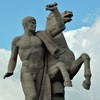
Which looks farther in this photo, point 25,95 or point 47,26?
point 47,26

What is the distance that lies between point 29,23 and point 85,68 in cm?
234

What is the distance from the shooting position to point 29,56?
689 inches

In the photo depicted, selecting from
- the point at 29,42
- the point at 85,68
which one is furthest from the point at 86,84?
the point at 29,42

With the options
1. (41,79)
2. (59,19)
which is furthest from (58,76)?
(59,19)

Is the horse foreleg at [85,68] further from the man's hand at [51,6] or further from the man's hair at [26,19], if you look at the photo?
the man's hair at [26,19]

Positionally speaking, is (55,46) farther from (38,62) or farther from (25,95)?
(25,95)

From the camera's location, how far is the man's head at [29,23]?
17.8 metres

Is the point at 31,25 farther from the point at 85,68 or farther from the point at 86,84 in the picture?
the point at 86,84

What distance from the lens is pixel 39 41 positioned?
1778cm

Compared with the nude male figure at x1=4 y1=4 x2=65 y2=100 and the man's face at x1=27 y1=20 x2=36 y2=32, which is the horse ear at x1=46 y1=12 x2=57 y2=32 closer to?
the nude male figure at x1=4 y1=4 x2=65 y2=100

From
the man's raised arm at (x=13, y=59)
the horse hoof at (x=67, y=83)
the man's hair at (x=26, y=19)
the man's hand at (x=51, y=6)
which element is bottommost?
the horse hoof at (x=67, y=83)

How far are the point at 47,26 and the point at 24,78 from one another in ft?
6.87

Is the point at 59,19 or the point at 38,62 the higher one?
the point at 59,19

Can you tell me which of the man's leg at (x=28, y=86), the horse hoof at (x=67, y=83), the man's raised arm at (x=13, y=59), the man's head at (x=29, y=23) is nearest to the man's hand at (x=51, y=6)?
the man's head at (x=29, y=23)
